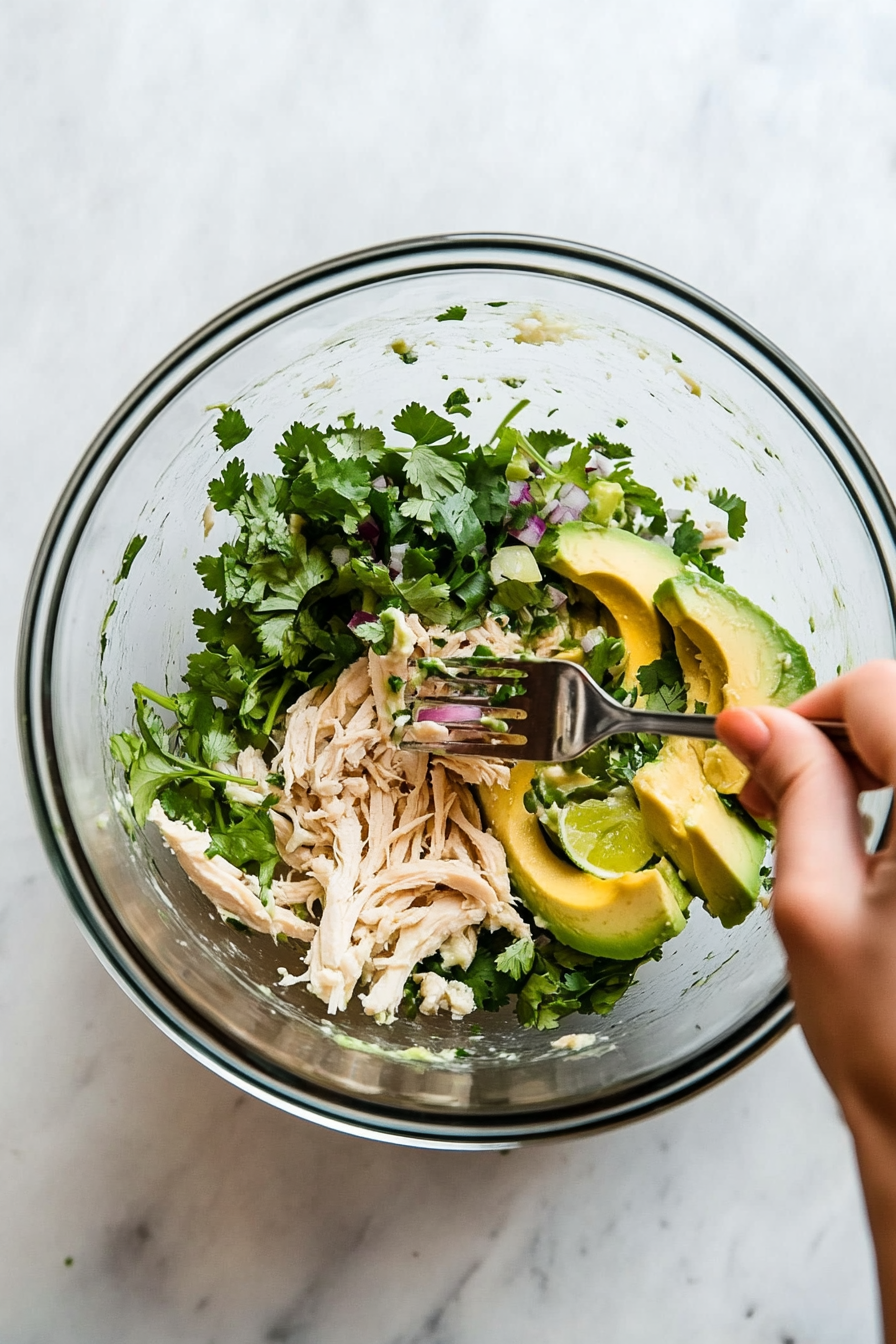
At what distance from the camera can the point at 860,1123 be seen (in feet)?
2.65

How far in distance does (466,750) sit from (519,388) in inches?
24.3

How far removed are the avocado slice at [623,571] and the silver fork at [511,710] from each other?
178 millimetres

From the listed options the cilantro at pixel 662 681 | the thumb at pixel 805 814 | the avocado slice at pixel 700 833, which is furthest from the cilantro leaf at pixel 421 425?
the thumb at pixel 805 814

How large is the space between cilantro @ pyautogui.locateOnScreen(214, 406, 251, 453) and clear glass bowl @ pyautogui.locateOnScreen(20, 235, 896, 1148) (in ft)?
0.10

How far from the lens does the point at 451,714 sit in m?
1.38

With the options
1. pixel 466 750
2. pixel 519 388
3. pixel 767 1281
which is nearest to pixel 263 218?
pixel 519 388

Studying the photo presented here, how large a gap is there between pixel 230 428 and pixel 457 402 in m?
0.37

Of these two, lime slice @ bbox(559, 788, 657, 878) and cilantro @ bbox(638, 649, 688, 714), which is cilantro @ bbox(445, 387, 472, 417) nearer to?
cilantro @ bbox(638, 649, 688, 714)

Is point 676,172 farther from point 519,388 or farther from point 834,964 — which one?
point 834,964

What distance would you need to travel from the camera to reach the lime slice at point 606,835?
1.41 metres

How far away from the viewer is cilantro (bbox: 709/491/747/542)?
156cm

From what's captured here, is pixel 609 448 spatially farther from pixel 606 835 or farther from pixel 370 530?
pixel 606 835

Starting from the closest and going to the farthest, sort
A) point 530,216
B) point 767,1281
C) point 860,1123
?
point 860,1123 → point 767,1281 → point 530,216

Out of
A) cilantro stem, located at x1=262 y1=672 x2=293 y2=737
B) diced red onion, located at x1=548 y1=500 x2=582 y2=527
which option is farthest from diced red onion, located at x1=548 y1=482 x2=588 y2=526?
cilantro stem, located at x1=262 y1=672 x2=293 y2=737
